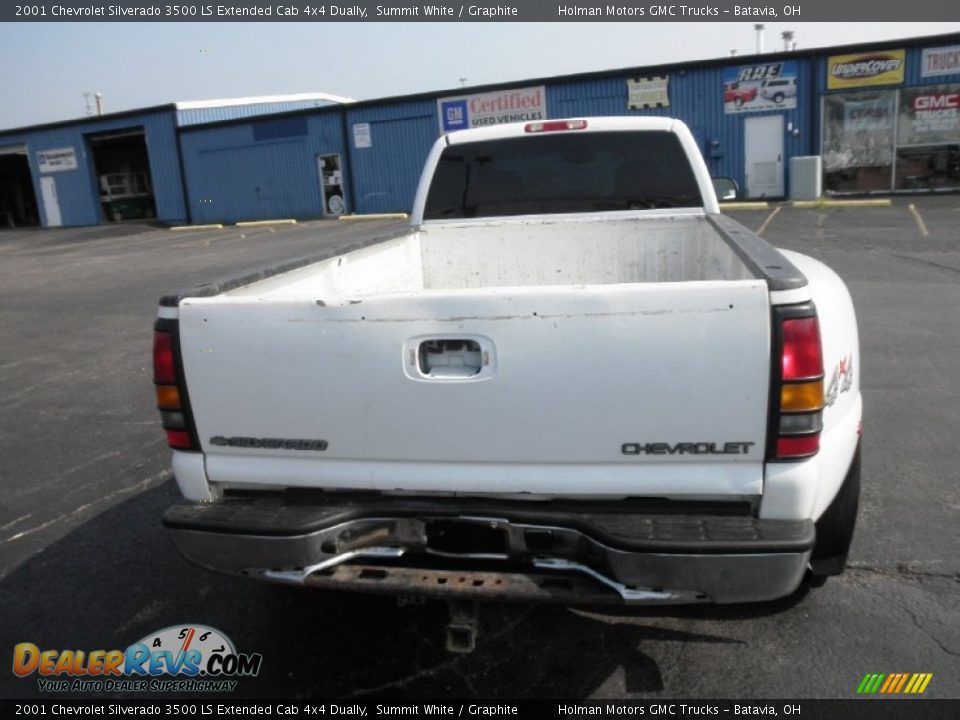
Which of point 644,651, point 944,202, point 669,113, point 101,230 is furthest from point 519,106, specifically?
point 644,651

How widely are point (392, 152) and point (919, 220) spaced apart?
17.0m

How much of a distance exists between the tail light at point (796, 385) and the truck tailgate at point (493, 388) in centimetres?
4

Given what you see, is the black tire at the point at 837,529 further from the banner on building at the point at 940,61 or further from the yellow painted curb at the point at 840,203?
the banner on building at the point at 940,61

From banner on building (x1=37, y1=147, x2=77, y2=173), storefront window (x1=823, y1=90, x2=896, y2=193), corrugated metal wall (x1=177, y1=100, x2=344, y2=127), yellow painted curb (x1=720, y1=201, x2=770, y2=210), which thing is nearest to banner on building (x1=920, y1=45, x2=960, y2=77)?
storefront window (x1=823, y1=90, x2=896, y2=193)

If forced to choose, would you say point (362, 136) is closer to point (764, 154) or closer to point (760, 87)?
point (760, 87)

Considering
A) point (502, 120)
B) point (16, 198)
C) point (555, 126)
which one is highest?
point (502, 120)

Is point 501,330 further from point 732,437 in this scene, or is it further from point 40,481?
point 40,481

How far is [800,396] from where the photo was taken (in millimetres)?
2236

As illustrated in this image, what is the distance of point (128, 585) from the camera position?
3660 mm

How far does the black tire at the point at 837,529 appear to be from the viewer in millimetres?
2852

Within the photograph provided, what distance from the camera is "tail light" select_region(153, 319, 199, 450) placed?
2.61m

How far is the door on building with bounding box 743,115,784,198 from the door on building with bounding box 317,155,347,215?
14.2m

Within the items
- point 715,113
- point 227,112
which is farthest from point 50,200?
point 715,113

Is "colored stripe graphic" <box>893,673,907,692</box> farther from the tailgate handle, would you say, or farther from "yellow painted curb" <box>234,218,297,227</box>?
"yellow painted curb" <box>234,218,297,227</box>
